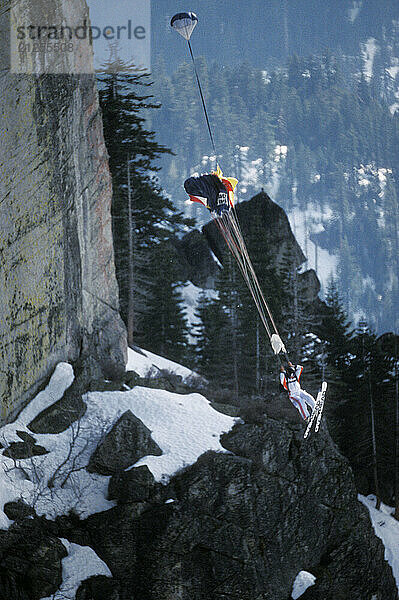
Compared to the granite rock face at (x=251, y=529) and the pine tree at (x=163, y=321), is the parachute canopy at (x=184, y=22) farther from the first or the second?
the pine tree at (x=163, y=321)

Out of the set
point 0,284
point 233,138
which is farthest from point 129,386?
point 233,138

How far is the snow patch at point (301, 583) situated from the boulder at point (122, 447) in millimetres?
5521

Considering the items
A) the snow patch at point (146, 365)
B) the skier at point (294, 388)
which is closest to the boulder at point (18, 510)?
the skier at point (294, 388)

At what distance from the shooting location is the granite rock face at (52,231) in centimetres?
2016

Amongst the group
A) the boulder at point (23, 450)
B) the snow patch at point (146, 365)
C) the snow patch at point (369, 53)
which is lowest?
the boulder at point (23, 450)

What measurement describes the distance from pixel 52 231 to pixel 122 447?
685 centimetres

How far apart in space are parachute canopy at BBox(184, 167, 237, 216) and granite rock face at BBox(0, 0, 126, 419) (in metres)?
5.86

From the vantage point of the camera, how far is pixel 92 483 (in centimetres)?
1984

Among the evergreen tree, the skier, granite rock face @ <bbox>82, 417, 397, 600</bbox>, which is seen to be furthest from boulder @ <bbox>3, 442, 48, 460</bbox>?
the evergreen tree

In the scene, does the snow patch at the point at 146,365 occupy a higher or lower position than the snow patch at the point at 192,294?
lower

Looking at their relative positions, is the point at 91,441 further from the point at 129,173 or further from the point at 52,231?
the point at 129,173

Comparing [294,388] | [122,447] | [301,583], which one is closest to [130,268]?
[122,447]

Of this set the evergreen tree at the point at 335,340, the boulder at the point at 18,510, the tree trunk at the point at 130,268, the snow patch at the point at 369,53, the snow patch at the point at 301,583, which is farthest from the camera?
the snow patch at the point at 369,53

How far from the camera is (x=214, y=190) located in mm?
17281
